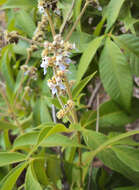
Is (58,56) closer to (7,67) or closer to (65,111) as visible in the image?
(65,111)

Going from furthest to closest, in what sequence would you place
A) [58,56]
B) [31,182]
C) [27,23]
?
[27,23]
[31,182]
[58,56]

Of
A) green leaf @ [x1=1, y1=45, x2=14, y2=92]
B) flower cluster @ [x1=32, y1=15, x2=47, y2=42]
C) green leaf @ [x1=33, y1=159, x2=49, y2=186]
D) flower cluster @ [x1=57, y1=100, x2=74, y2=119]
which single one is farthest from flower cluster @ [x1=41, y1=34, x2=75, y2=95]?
green leaf @ [x1=1, y1=45, x2=14, y2=92]

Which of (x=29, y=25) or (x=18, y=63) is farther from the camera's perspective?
(x=18, y=63)

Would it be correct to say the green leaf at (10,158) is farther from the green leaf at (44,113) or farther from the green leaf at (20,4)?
the green leaf at (20,4)

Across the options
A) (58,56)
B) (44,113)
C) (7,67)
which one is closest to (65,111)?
(58,56)

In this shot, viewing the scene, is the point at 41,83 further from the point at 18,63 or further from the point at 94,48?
the point at 94,48

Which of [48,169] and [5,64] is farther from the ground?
[5,64]

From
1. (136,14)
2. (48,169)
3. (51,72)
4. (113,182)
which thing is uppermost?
(136,14)

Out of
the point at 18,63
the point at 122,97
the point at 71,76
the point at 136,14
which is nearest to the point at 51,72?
the point at 71,76
